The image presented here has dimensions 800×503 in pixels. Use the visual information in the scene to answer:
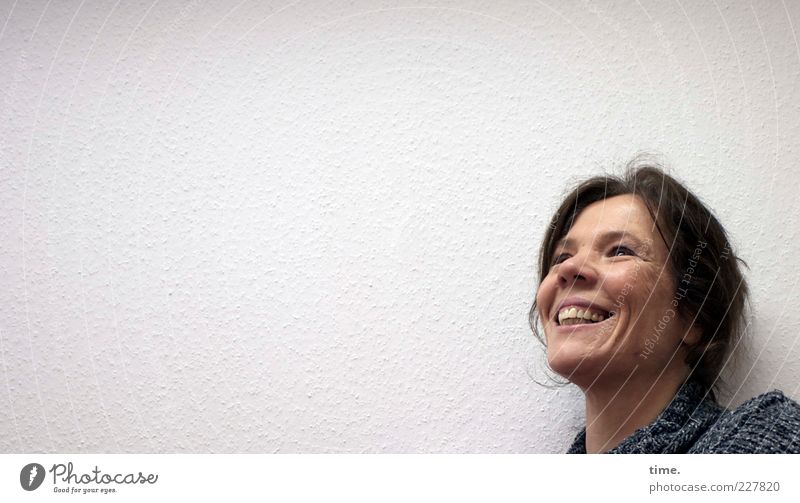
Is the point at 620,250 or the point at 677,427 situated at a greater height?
the point at 620,250

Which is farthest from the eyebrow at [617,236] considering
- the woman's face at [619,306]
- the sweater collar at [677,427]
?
the sweater collar at [677,427]

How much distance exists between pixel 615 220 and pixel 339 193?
21 cm

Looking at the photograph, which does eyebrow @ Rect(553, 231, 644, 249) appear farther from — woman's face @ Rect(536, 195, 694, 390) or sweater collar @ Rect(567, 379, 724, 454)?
sweater collar @ Rect(567, 379, 724, 454)

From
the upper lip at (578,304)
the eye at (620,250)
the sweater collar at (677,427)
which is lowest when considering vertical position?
the sweater collar at (677,427)

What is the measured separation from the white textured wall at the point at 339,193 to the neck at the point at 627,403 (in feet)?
0.17

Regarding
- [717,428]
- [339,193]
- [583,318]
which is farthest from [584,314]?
[339,193]

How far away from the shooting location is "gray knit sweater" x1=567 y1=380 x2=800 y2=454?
0.45m

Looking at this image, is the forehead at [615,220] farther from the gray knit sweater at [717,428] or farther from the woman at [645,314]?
the gray knit sweater at [717,428]

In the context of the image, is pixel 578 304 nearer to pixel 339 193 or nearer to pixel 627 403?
pixel 627 403

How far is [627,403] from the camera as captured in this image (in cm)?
50

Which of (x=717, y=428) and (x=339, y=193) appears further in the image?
(x=339, y=193)

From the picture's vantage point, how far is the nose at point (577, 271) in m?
0.51

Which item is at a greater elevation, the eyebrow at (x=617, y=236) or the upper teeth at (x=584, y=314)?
the eyebrow at (x=617, y=236)
